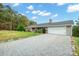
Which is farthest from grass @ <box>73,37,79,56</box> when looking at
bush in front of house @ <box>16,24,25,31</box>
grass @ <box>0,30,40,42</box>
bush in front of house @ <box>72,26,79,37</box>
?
bush in front of house @ <box>16,24,25,31</box>

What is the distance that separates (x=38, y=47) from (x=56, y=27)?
1.86ft

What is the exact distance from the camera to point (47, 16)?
149 inches

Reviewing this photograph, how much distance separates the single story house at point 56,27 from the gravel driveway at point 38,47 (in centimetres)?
14

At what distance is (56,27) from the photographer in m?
3.96

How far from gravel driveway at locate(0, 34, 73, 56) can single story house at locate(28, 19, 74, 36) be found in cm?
14

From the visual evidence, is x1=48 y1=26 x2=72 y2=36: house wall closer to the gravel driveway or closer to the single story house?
the single story house

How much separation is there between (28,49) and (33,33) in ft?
1.21

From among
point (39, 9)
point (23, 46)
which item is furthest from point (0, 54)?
point (39, 9)

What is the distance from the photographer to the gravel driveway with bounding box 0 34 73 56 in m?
3.69

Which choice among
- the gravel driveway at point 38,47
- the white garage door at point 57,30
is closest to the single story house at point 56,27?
the white garage door at point 57,30

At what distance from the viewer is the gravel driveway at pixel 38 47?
369 centimetres

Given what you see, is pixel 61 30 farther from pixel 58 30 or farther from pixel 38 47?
pixel 38 47

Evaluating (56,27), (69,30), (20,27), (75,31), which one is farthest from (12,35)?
(75,31)

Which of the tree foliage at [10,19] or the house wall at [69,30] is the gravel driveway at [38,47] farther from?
the tree foliage at [10,19]
